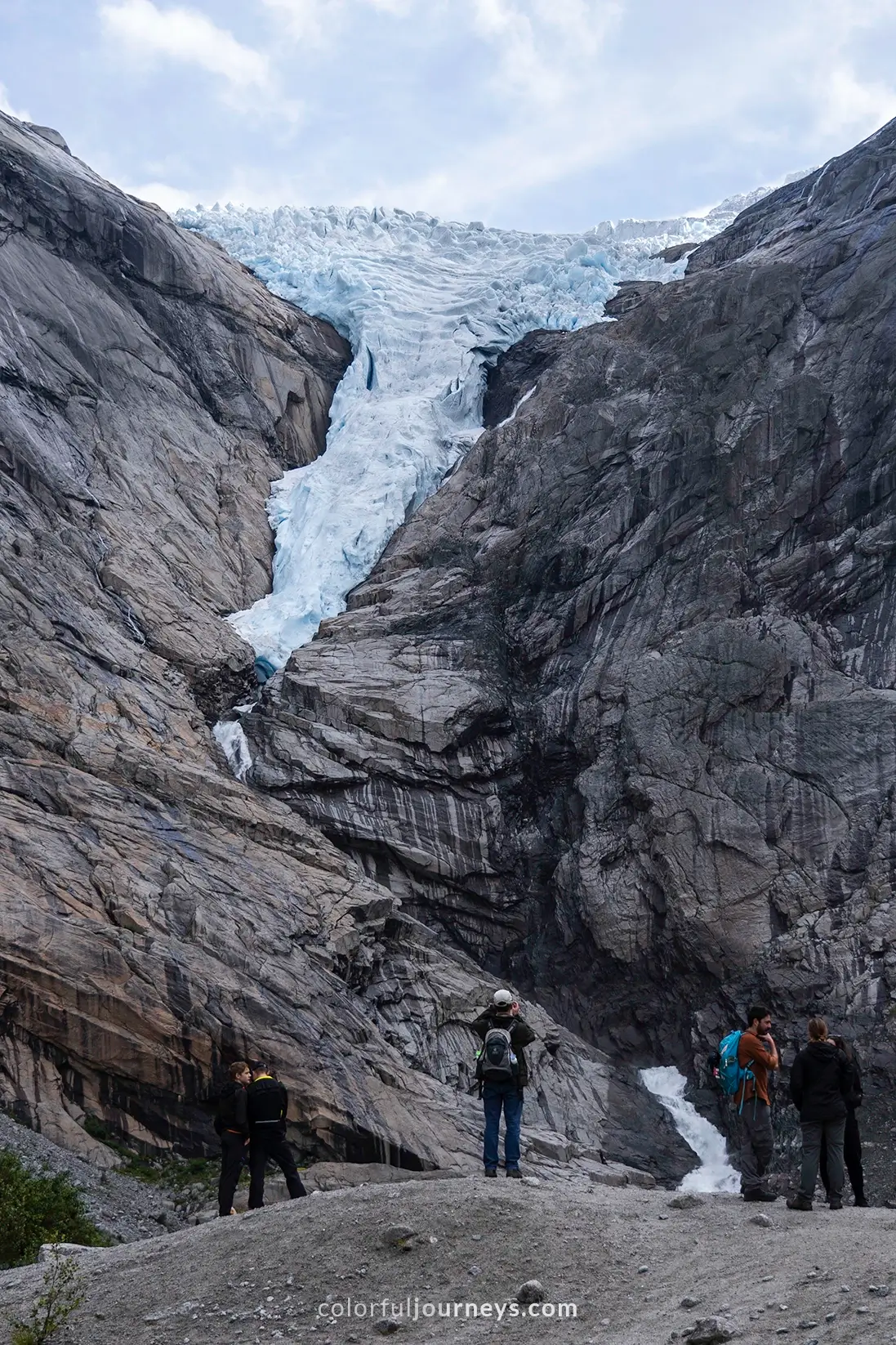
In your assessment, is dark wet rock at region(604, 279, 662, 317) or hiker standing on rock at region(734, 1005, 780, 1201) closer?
hiker standing on rock at region(734, 1005, 780, 1201)

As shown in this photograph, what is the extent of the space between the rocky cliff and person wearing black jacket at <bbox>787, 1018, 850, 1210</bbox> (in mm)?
10587

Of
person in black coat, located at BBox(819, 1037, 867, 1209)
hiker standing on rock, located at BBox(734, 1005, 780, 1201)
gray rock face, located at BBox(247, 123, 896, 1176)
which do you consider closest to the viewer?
person in black coat, located at BBox(819, 1037, 867, 1209)

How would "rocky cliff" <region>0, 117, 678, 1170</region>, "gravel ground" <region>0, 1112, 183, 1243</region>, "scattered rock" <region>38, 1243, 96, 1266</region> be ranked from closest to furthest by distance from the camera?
"scattered rock" <region>38, 1243, 96, 1266</region>, "gravel ground" <region>0, 1112, 183, 1243</region>, "rocky cliff" <region>0, 117, 678, 1170</region>

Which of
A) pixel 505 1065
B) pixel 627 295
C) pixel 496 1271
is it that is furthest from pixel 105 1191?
pixel 627 295

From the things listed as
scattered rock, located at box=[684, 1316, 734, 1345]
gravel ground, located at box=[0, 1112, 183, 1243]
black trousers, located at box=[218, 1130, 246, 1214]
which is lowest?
gravel ground, located at box=[0, 1112, 183, 1243]

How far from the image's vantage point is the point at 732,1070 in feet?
40.4

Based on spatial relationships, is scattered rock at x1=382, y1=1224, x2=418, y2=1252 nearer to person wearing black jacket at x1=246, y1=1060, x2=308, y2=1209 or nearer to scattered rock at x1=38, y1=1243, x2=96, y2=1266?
person wearing black jacket at x1=246, y1=1060, x2=308, y2=1209

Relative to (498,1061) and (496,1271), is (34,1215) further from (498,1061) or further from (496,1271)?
(496,1271)

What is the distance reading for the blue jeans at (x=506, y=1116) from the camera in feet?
38.9

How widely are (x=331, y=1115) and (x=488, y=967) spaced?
9483 mm

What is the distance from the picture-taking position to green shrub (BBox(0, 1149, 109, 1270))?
528 inches

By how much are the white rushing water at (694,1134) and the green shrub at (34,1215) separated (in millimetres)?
11594

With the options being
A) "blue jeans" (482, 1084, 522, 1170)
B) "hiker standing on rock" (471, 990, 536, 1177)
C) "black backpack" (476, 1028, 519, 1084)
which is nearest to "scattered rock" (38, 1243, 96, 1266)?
"blue jeans" (482, 1084, 522, 1170)

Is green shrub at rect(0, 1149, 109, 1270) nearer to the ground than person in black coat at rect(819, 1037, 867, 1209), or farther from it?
nearer to the ground
